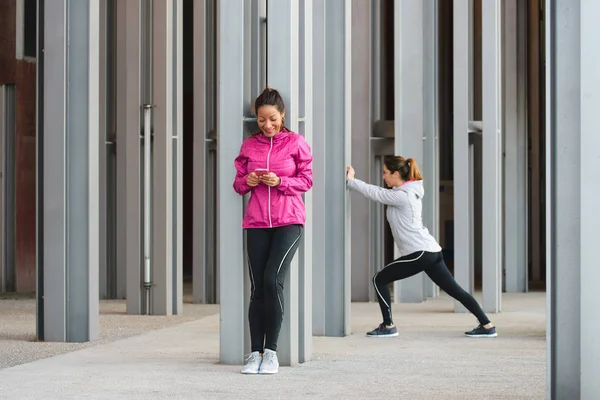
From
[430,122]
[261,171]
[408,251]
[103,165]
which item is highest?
[430,122]

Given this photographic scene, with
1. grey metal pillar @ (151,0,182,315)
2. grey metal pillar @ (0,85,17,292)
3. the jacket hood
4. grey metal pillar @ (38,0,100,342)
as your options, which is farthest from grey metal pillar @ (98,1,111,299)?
the jacket hood

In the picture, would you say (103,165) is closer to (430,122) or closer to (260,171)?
(430,122)

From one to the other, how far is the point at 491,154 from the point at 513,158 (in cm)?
446

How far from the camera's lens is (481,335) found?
10188 mm

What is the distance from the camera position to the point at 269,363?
7227 mm

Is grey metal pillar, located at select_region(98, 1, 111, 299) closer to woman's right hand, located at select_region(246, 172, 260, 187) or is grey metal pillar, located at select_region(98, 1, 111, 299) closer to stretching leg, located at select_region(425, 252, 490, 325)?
stretching leg, located at select_region(425, 252, 490, 325)

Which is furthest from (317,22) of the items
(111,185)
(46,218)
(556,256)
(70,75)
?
(111,185)

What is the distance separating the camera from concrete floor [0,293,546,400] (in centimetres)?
643

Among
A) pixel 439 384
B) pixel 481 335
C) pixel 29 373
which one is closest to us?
pixel 439 384

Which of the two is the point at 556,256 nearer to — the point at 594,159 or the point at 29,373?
the point at 594,159

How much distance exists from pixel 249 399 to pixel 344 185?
13.4 ft

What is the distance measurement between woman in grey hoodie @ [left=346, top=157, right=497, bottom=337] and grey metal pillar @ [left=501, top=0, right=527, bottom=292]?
7.57m

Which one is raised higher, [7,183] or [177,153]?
[177,153]

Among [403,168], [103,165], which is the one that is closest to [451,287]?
[403,168]
